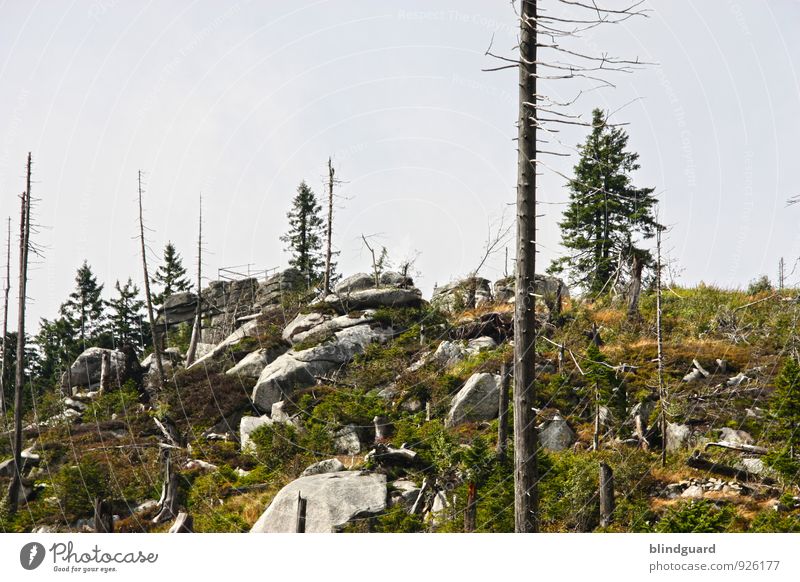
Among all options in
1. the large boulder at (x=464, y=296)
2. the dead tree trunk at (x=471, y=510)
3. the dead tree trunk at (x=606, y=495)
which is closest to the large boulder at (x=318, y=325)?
the large boulder at (x=464, y=296)

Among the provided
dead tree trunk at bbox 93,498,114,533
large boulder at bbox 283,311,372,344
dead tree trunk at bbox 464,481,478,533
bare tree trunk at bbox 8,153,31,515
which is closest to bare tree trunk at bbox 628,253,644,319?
large boulder at bbox 283,311,372,344

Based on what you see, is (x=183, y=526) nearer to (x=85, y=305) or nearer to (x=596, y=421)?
(x=596, y=421)

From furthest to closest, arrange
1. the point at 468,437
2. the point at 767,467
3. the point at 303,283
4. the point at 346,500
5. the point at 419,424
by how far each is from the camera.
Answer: the point at 303,283
the point at 419,424
the point at 468,437
the point at 346,500
the point at 767,467

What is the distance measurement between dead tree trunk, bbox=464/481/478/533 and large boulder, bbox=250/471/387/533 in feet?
8.98

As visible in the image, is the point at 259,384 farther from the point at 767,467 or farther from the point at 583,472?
the point at 767,467

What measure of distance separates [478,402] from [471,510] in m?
7.23

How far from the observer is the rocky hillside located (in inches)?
581

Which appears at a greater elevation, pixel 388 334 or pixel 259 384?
pixel 388 334

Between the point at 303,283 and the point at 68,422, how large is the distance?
1886cm

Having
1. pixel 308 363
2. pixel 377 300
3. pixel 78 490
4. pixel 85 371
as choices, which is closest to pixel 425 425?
pixel 308 363

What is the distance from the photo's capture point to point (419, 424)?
21.1 meters

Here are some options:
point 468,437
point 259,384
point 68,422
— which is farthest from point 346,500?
point 68,422

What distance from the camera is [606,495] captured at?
45.3ft
